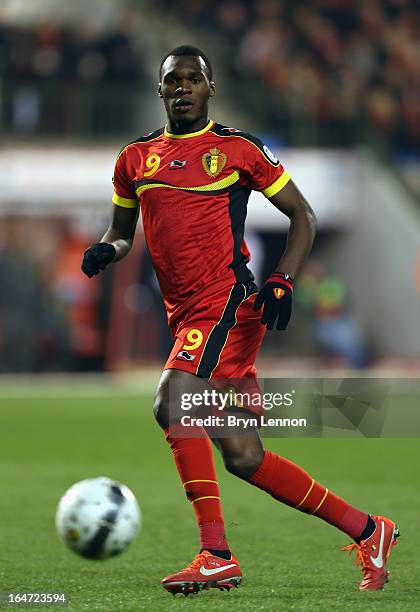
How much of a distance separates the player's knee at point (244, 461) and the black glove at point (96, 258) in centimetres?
92

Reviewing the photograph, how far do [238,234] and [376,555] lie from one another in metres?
1.40

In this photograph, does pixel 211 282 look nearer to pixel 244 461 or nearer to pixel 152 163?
pixel 152 163

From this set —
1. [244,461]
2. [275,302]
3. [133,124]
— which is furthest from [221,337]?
[133,124]

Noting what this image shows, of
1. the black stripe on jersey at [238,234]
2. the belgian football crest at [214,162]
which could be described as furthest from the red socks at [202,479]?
the belgian football crest at [214,162]

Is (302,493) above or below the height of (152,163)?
below

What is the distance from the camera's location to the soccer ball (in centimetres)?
550

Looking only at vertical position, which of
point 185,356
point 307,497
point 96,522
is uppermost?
point 185,356

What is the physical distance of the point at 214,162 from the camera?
5.75 meters

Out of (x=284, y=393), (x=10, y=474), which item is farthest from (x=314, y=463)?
(x=284, y=393)

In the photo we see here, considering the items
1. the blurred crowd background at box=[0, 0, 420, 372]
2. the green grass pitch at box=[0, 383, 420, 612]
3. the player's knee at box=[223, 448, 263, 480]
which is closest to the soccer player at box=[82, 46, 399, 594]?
the player's knee at box=[223, 448, 263, 480]

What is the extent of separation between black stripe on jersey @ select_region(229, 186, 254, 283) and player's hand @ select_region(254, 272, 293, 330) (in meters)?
0.26

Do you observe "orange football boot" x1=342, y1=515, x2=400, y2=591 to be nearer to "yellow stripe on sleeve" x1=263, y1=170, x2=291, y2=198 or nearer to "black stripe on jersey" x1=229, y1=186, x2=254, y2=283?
"black stripe on jersey" x1=229, y1=186, x2=254, y2=283

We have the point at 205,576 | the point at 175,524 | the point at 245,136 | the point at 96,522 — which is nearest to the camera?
the point at 205,576

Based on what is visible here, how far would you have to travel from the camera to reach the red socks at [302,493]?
5.55 meters
